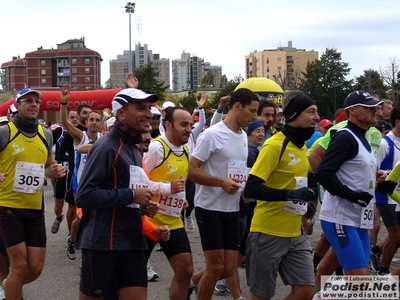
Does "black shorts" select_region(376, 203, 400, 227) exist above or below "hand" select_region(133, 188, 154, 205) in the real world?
below

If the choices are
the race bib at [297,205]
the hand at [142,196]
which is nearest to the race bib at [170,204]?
the race bib at [297,205]

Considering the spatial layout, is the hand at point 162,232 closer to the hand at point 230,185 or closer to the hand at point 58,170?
the hand at point 230,185

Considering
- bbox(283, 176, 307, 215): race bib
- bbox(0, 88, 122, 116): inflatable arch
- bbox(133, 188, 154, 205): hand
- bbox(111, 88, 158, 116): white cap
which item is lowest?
bbox(283, 176, 307, 215): race bib

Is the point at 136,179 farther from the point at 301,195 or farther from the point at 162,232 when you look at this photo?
the point at 301,195

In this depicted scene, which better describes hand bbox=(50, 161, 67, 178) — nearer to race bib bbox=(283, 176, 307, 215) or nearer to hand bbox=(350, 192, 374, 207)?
race bib bbox=(283, 176, 307, 215)

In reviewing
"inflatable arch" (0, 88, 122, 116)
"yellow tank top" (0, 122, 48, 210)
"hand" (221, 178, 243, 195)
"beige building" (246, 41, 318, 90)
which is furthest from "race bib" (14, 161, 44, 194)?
"beige building" (246, 41, 318, 90)

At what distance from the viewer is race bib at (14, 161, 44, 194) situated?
20.2 feet

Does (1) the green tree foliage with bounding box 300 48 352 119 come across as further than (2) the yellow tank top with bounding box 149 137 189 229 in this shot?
Yes

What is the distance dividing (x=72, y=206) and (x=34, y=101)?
3.67 m

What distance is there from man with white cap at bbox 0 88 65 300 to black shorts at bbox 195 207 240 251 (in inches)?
56.0

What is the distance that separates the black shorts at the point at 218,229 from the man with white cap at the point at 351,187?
2.95 feet

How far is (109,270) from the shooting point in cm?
422

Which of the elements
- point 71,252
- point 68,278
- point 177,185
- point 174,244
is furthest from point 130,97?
point 71,252

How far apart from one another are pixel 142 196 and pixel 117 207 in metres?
0.18
